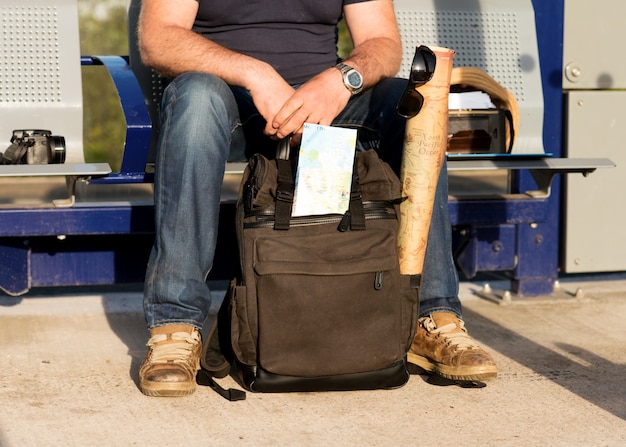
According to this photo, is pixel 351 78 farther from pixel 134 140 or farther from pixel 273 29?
pixel 134 140

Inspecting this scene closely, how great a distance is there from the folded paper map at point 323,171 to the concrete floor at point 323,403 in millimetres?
536

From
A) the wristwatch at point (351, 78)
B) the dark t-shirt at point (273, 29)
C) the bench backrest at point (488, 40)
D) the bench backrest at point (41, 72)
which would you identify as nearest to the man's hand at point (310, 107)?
the wristwatch at point (351, 78)

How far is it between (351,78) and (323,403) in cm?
98

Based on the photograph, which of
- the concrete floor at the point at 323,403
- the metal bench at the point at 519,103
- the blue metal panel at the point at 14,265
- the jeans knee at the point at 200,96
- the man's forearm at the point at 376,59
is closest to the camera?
the concrete floor at the point at 323,403

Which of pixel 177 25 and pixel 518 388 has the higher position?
pixel 177 25

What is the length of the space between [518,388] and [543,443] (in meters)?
0.49

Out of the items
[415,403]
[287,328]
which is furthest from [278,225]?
[415,403]

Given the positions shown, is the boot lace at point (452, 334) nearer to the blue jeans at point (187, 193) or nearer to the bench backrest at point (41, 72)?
the blue jeans at point (187, 193)

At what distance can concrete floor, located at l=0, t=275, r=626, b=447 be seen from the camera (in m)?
2.58

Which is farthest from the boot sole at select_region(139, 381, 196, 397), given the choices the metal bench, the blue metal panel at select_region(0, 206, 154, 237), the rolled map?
the metal bench

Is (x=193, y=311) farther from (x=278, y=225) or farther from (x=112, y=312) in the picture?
(x=112, y=312)

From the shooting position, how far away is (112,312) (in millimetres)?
4105

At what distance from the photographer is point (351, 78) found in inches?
125

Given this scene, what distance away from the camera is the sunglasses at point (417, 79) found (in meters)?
2.91
